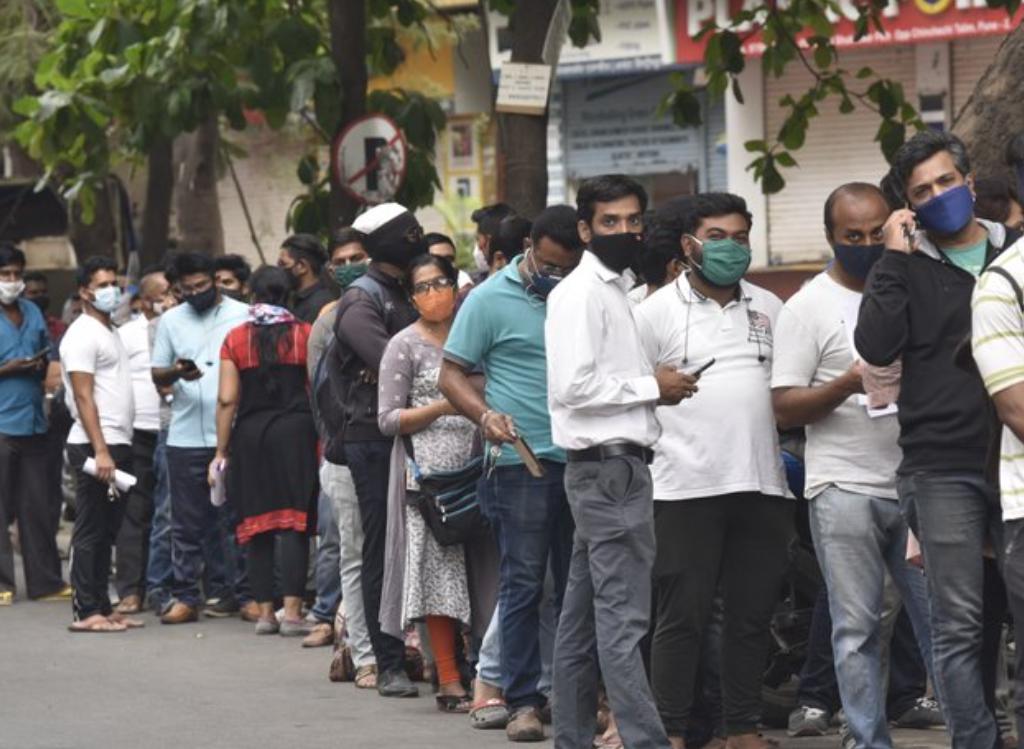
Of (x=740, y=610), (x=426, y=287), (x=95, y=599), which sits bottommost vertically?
(x=95, y=599)

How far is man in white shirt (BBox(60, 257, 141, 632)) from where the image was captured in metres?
12.9

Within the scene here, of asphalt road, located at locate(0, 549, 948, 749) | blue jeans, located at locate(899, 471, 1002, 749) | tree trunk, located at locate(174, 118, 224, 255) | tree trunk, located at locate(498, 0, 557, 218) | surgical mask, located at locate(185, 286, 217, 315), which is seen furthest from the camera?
tree trunk, located at locate(174, 118, 224, 255)

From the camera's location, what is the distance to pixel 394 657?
1024 cm

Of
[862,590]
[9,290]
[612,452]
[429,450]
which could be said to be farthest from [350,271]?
[862,590]

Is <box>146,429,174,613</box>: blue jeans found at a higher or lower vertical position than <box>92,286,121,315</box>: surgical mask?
lower

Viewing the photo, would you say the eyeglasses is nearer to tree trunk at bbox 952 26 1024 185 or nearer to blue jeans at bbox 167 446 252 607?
tree trunk at bbox 952 26 1024 185

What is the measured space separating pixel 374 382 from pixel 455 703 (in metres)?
1.45

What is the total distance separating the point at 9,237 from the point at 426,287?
48.0 ft

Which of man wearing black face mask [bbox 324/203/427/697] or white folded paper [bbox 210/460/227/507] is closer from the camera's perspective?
man wearing black face mask [bbox 324/203/427/697]

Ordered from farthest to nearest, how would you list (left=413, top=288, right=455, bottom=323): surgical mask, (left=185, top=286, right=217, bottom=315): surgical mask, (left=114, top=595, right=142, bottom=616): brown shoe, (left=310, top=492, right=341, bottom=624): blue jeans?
(left=114, top=595, right=142, bottom=616): brown shoe, (left=185, top=286, right=217, bottom=315): surgical mask, (left=310, top=492, right=341, bottom=624): blue jeans, (left=413, top=288, right=455, bottom=323): surgical mask

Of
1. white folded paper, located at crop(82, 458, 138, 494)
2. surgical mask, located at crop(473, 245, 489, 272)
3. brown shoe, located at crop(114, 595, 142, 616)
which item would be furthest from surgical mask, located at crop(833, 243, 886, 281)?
brown shoe, located at crop(114, 595, 142, 616)

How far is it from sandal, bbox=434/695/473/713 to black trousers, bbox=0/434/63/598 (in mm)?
5344

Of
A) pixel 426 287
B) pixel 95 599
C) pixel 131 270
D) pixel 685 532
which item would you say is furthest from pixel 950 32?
pixel 685 532

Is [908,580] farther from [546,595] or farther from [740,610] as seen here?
[546,595]
